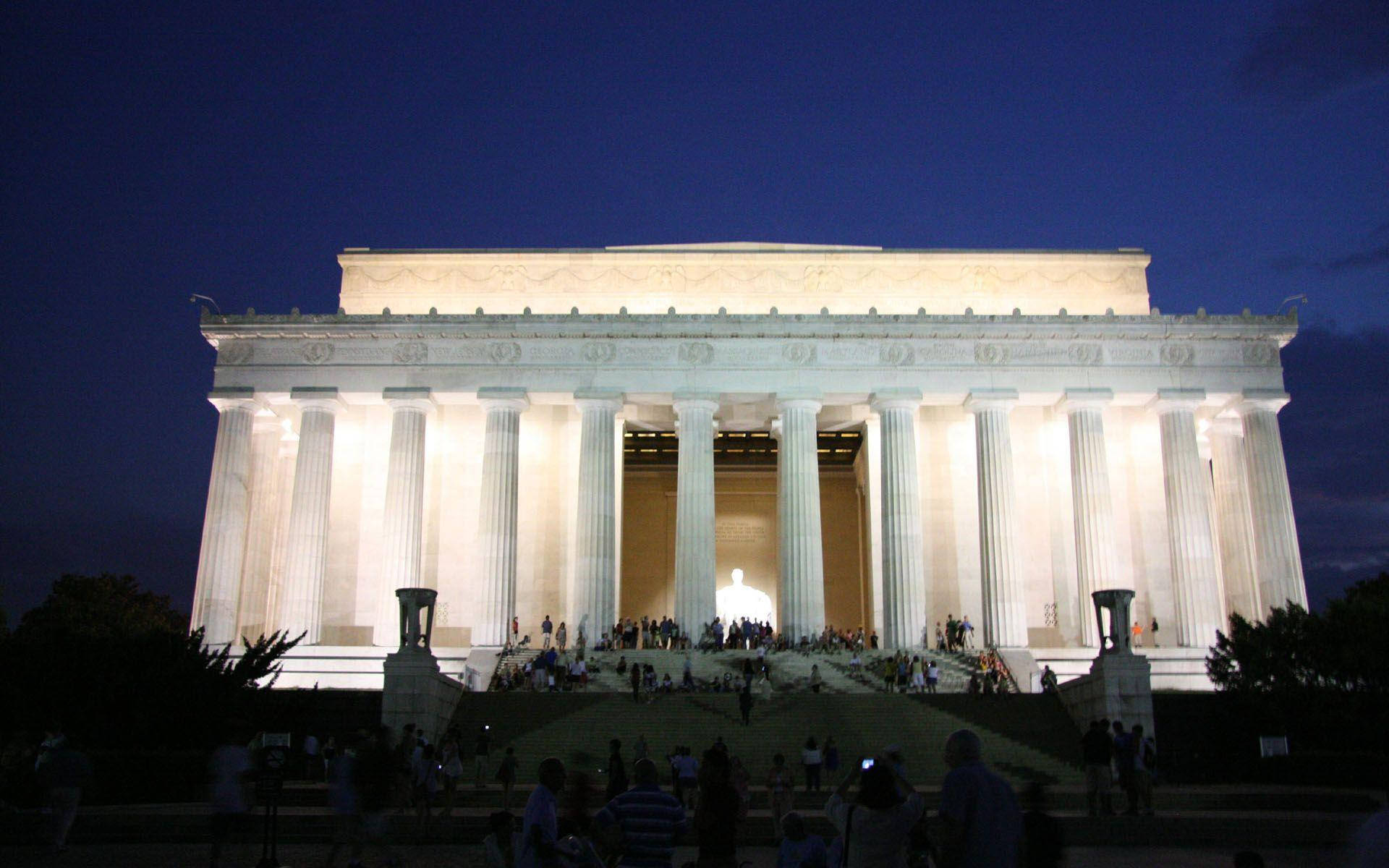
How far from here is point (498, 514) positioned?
136ft

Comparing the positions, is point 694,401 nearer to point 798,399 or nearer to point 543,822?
point 798,399

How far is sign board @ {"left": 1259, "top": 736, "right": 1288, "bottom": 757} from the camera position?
2772cm

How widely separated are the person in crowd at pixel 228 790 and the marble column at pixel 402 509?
92.5 feet

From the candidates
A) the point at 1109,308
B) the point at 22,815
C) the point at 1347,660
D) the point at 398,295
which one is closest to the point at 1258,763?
the point at 1347,660

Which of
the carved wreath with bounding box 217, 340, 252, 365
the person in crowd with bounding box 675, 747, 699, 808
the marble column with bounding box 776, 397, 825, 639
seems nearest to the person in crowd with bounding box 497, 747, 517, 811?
the person in crowd with bounding box 675, 747, 699, 808

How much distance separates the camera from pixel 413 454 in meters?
42.4

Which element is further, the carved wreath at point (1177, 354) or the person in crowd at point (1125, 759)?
the carved wreath at point (1177, 354)

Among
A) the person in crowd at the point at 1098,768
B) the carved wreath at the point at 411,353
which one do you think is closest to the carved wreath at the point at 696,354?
the carved wreath at the point at 411,353

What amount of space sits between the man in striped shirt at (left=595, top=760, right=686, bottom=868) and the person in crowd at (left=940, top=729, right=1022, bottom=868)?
2.19 metres

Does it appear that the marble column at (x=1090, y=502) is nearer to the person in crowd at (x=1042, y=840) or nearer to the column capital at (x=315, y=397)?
the column capital at (x=315, y=397)

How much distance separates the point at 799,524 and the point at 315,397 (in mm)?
17405

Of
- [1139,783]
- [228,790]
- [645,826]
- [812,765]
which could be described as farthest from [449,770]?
→ [645,826]

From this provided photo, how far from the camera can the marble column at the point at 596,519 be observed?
40.9 meters

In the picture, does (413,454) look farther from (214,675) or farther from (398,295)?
(214,675)
